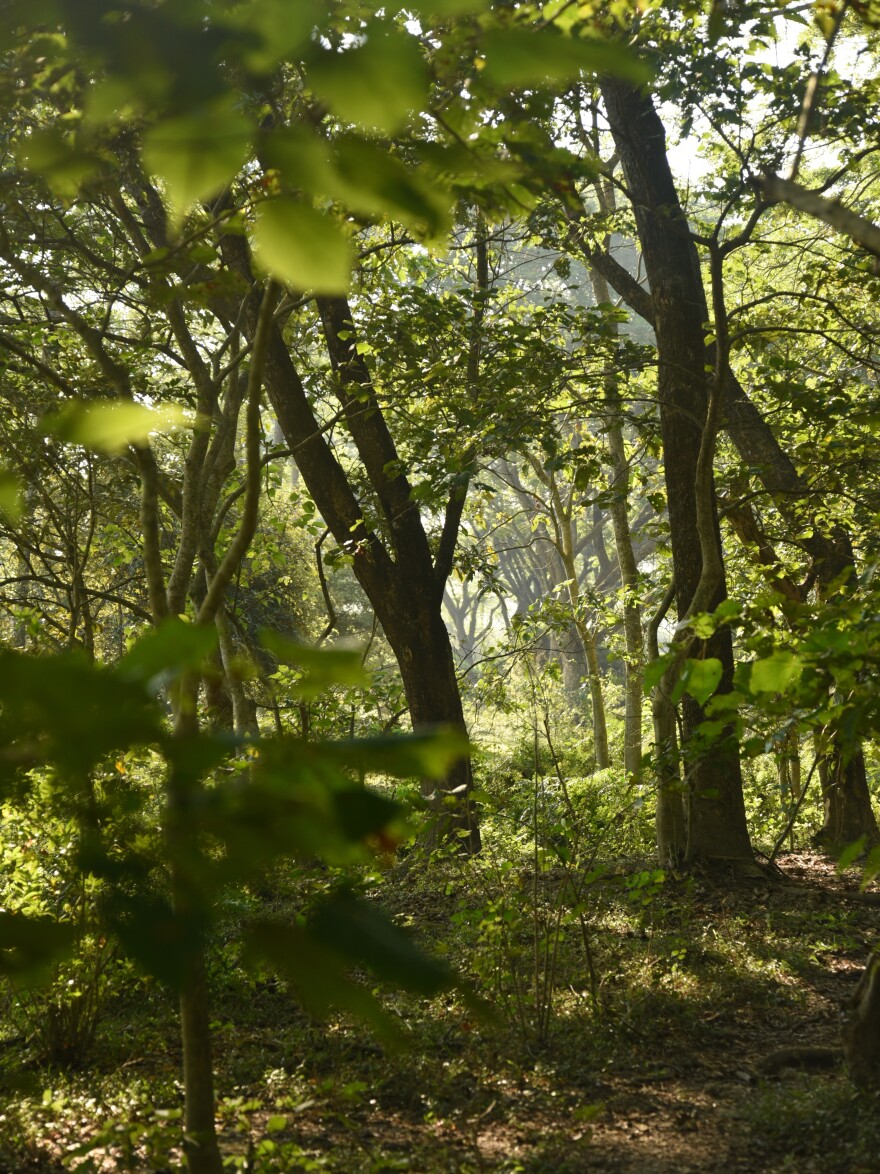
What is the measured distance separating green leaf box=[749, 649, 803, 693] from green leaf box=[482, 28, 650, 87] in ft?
4.92

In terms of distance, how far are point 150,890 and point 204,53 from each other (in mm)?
576

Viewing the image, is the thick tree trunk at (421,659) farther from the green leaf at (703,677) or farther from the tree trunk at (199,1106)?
the green leaf at (703,677)

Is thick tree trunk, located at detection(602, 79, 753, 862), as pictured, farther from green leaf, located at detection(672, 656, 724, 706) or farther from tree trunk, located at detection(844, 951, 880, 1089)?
green leaf, located at detection(672, 656, 724, 706)

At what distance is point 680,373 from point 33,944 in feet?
22.3

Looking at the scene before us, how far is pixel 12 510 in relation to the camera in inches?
33.8

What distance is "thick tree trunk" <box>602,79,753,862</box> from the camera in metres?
6.85

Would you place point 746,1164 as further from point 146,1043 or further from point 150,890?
point 150,890

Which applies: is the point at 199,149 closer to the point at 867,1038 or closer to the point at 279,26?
the point at 279,26

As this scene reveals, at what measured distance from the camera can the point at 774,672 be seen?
197 cm

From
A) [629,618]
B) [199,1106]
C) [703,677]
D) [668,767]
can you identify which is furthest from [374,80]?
[629,618]

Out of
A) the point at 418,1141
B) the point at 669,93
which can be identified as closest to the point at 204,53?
the point at 418,1141

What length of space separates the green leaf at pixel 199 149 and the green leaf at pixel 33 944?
1.70 ft

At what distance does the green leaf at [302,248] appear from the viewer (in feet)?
2.07

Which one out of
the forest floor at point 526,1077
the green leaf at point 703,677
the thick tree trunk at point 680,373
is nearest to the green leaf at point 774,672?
the green leaf at point 703,677
